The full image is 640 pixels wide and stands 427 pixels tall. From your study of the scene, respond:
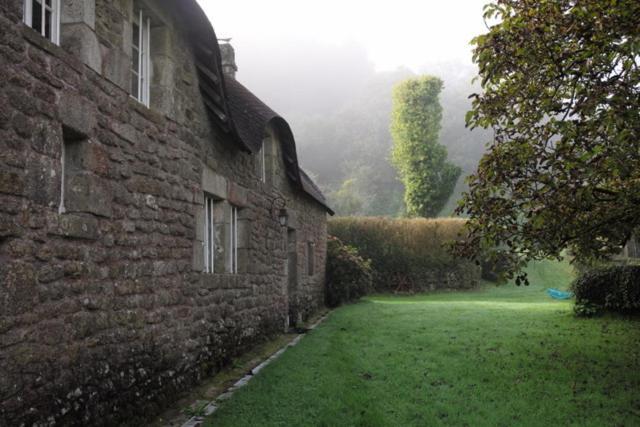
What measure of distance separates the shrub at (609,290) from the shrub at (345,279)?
7921 millimetres

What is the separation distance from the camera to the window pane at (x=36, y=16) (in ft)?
13.2

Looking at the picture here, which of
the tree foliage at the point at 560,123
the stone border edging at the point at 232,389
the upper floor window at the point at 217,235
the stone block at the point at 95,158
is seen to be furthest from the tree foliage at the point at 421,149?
the stone block at the point at 95,158

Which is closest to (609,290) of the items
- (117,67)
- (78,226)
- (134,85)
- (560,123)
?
(560,123)

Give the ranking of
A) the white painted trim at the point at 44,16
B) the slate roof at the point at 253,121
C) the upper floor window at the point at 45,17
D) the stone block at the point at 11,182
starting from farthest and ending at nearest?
the slate roof at the point at 253,121 → the upper floor window at the point at 45,17 → the white painted trim at the point at 44,16 → the stone block at the point at 11,182

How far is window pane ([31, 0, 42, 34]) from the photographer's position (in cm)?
402

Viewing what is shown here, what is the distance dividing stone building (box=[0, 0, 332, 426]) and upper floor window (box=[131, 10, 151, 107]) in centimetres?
2

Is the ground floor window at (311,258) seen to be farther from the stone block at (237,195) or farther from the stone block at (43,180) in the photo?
the stone block at (43,180)

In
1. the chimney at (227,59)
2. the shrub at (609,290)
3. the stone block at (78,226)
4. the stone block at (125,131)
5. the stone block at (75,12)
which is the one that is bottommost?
the shrub at (609,290)

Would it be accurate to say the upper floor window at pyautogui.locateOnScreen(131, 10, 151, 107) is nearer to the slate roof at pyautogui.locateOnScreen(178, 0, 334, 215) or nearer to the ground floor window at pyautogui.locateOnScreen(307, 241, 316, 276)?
the slate roof at pyautogui.locateOnScreen(178, 0, 334, 215)

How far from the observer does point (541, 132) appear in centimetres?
614

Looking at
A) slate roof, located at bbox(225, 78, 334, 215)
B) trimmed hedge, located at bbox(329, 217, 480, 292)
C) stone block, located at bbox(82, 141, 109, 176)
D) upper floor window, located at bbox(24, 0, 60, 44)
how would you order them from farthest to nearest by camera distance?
trimmed hedge, located at bbox(329, 217, 480, 292)
slate roof, located at bbox(225, 78, 334, 215)
stone block, located at bbox(82, 141, 109, 176)
upper floor window, located at bbox(24, 0, 60, 44)

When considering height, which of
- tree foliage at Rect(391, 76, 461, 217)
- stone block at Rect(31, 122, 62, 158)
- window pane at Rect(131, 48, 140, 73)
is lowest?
stone block at Rect(31, 122, 62, 158)

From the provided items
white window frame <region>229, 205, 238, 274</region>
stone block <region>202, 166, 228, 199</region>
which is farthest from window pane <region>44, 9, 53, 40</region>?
white window frame <region>229, 205, 238, 274</region>

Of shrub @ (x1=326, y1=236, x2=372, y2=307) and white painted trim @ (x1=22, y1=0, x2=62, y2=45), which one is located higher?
white painted trim @ (x1=22, y1=0, x2=62, y2=45)
